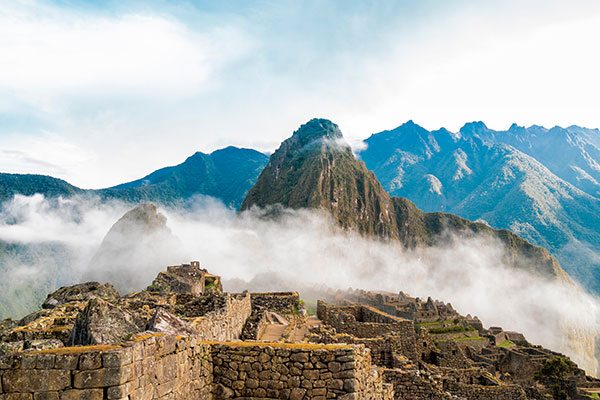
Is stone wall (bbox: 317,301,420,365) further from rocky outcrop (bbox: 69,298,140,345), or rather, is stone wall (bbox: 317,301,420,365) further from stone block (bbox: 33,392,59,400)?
stone block (bbox: 33,392,59,400)

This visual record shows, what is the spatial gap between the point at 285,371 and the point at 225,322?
773cm

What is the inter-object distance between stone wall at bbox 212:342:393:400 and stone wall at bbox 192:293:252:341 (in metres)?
2.18

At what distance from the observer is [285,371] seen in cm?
694

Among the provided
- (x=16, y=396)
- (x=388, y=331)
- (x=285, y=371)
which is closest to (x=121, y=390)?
(x=16, y=396)

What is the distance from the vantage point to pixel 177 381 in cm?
621

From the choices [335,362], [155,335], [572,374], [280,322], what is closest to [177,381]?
[155,335]

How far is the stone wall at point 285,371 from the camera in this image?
686 cm

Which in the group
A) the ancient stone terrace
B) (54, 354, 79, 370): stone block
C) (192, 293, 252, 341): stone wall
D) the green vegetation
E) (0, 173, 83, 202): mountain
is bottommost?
the green vegetation

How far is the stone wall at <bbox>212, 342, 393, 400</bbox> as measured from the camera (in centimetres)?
686

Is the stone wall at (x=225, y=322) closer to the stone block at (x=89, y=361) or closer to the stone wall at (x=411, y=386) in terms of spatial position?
the stone block at (x=89, y=361)

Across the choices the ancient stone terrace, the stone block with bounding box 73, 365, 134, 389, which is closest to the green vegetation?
the ancient stone terrace

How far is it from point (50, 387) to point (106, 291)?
17.9 metres

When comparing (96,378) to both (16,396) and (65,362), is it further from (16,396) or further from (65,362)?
(16,396)

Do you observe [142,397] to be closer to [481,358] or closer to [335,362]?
[335,362]
